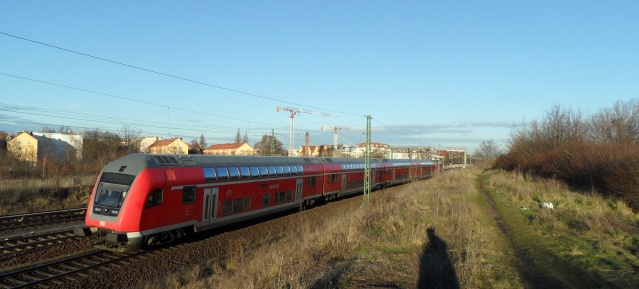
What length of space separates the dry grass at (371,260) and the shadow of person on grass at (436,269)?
2 centimetres

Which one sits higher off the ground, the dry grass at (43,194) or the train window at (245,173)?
the train window at (245,173)

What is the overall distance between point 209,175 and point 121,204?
130 inches

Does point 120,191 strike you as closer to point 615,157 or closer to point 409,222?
point 409,222

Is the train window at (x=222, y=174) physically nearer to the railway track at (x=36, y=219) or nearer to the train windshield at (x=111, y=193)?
the train windshield at (x=111, y=193)

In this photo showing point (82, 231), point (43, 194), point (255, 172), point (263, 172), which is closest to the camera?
point (82, 231)

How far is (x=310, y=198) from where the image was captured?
23.7m

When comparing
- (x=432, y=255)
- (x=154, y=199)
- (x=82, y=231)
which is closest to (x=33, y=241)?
(x=82, y=231)

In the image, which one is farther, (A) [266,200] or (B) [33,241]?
(A) [266,200]

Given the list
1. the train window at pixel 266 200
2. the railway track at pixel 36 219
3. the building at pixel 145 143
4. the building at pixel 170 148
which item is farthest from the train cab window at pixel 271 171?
the building at pixel 145 143

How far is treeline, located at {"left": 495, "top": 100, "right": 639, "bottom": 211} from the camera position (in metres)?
22.1

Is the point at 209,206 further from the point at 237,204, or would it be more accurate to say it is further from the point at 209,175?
the point at 237,204

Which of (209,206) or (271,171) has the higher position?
(271,171)

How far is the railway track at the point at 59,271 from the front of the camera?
9.52m

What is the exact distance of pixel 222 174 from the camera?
613 inches
